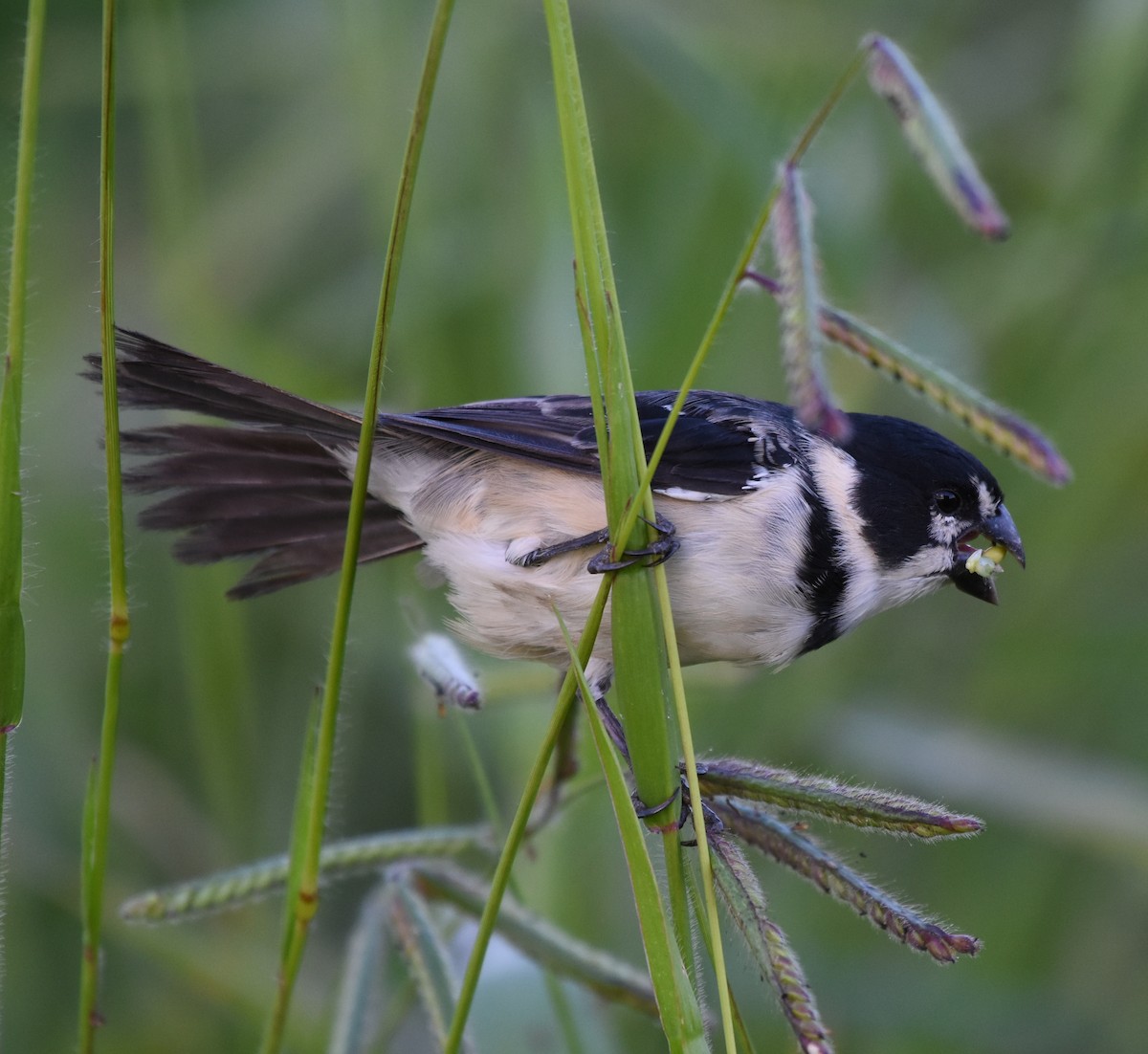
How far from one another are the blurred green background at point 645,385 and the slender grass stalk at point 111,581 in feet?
2.58

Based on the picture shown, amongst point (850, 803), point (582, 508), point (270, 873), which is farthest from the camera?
point (582, 508)

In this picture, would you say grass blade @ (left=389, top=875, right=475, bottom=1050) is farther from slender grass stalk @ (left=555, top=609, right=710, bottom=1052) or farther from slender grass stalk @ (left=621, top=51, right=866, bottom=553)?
slender grass stalk @ (left=621, top=51, right=866, bottom=553)

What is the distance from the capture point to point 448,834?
1.40 meters

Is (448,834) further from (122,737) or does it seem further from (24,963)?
(122,737)

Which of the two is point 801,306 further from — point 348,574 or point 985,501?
point 985,501

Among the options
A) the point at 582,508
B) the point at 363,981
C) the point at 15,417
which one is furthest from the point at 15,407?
the point at 582,508

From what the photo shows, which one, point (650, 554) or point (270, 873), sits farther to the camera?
point (270, 873)

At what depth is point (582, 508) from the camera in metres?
1.65

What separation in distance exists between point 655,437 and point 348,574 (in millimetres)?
734

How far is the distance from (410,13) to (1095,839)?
209cm

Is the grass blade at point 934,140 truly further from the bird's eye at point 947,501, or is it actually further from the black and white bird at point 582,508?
the bird's eye at point 947,501

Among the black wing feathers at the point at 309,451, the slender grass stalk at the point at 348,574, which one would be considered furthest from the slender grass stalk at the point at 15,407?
the black wing feathers at the point at 309,451

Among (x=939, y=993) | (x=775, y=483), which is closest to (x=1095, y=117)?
(x=775, y=483)

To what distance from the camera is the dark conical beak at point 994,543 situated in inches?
68.4
